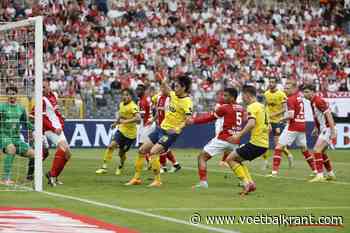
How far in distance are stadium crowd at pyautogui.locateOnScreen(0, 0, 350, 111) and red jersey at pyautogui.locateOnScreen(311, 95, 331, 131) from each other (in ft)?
61.1

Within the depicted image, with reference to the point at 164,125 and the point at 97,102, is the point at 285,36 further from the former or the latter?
the point at 164,125

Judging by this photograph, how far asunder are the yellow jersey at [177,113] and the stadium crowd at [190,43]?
19769 millimetres

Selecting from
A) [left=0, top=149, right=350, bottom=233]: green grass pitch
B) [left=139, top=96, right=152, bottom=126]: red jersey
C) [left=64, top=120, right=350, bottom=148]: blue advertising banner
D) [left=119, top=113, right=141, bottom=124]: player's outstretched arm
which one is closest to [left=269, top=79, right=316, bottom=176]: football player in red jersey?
[left=0, top=149, right=350, bottom=233]: green grass pitch

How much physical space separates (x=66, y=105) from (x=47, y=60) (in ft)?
9.91

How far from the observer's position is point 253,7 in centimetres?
5184

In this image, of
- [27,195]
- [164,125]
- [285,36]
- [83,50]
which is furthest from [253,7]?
[27,195]

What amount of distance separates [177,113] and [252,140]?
7.70 feet

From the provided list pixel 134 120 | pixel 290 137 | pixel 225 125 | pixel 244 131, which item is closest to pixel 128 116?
pixel 134 120

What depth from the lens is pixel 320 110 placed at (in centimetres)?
2292

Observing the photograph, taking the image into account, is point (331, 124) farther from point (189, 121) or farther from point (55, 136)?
point (55, 136)

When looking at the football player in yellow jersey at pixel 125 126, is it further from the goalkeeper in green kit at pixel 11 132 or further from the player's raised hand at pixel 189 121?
the player's raised hand at pixel 189 121

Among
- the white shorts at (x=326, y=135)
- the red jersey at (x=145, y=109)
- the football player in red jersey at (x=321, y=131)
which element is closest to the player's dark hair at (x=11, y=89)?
the red jersey at (x=145, y=109)

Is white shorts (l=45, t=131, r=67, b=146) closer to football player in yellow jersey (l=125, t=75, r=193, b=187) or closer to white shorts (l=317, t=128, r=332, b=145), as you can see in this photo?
football player in yellow jersey (l=125, t=75, r=193, b=187)

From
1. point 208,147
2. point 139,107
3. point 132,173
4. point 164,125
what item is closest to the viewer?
point 208,147
